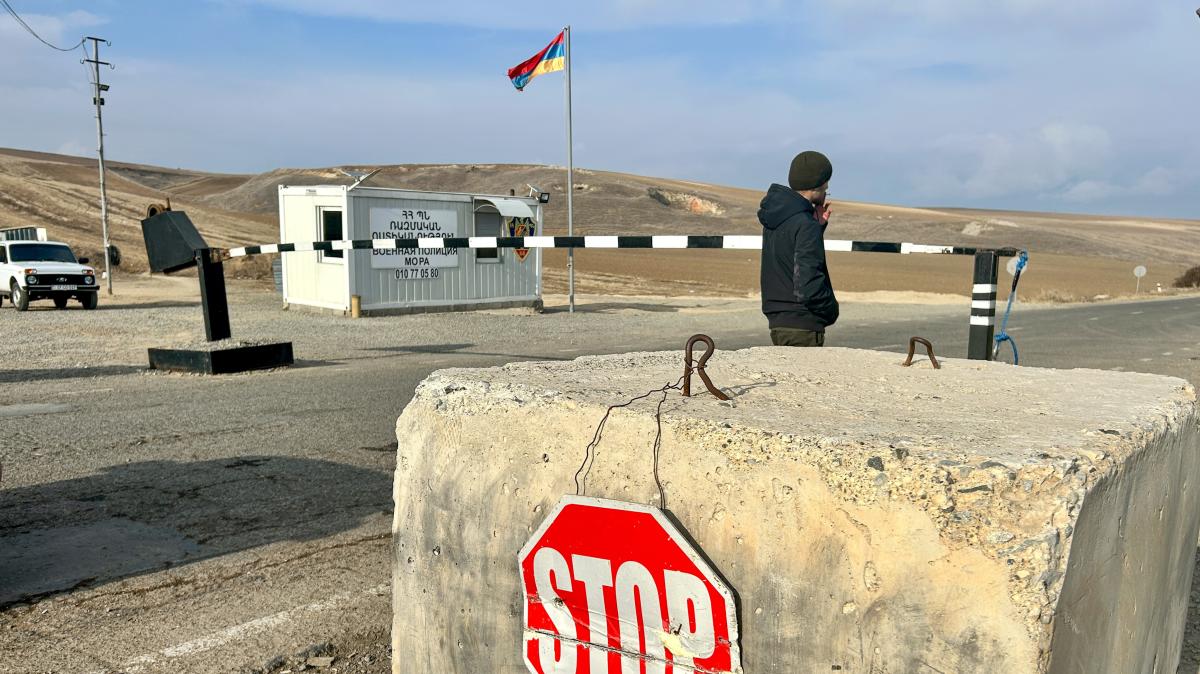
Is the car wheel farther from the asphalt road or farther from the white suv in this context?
the asphalt road

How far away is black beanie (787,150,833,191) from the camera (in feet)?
15.1

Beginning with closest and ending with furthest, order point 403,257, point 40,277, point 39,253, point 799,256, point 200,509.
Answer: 1. point 799,256
2. point 200,509
3. point 403,257
4. point 40,277
5. point 39,253

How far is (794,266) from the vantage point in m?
4.62

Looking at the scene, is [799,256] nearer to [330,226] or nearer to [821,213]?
[821,213]

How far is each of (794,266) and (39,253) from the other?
20981mm

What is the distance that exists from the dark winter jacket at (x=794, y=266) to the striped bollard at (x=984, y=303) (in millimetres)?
1606

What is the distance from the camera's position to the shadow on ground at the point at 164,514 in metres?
3.88

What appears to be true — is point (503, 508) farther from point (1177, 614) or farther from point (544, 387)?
point (1177, 614)

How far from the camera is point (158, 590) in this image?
3.62 m

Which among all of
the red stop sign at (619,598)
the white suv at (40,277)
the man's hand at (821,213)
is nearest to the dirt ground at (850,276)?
the white suv at (40,277)

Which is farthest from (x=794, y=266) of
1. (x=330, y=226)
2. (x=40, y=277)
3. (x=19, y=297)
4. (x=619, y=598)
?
(x=19, y=297)

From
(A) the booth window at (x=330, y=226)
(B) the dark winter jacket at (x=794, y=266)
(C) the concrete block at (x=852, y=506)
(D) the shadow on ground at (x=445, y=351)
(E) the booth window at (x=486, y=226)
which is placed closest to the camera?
(C) the concrete block at (x=852, y=506)

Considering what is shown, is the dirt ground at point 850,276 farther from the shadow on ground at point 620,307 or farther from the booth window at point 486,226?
the booth window at point 486,226

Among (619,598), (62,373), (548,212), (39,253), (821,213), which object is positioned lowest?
(62,373)
